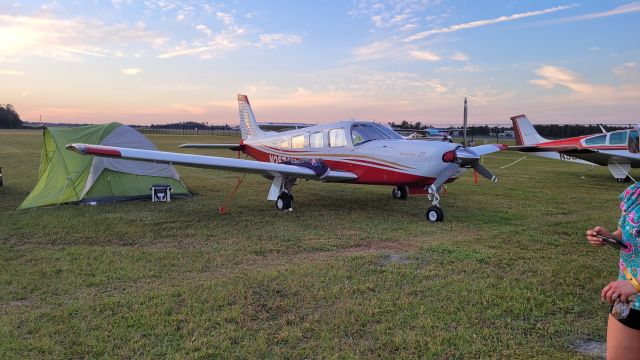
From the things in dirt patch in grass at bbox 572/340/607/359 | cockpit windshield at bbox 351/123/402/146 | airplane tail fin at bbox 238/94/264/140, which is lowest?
dirt patch in grass at bbox 572/340/607/359

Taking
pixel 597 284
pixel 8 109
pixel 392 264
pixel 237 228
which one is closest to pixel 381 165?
pixel 237 228

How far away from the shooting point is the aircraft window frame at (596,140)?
16.2m

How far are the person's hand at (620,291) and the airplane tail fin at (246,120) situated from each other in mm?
12622

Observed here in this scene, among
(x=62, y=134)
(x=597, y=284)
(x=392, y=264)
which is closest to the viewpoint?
(x=597, y=284)

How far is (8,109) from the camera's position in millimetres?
114000

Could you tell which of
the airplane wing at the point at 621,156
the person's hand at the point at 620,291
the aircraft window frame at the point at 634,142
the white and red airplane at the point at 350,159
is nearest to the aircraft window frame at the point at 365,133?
the white and red airplane at the point at 350,159

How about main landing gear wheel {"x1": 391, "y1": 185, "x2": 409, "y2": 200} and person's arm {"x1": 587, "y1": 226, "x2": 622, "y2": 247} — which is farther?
main landing gear wheel {"x1": 391, "y1": 185, "x2": 409, "y2": 200}

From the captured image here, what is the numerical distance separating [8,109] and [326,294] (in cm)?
13757

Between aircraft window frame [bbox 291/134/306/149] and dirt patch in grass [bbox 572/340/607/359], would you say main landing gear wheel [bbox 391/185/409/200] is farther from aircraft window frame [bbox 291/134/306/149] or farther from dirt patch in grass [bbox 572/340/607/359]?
dirt patch in grass [bbox 572/340/607/359]

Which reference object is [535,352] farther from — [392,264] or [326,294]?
[392,264]

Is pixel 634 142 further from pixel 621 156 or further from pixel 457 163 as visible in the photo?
pixel 621 156

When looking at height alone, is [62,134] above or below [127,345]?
above

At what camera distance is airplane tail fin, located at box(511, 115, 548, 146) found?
20281 millimetres

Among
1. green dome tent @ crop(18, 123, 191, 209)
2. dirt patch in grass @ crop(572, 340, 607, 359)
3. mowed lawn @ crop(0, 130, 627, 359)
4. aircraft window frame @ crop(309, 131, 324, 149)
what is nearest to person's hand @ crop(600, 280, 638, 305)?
mowed lawn @ crop(0, 130, 627, 359)
